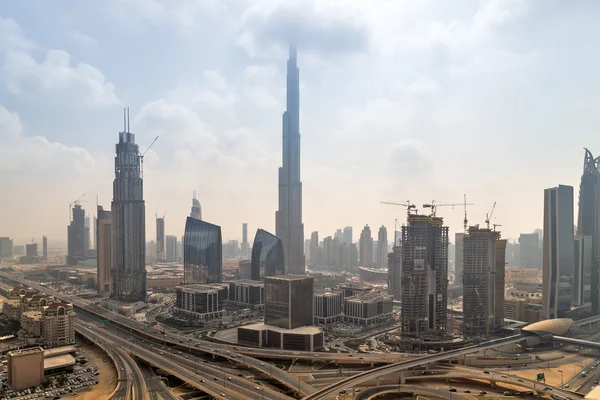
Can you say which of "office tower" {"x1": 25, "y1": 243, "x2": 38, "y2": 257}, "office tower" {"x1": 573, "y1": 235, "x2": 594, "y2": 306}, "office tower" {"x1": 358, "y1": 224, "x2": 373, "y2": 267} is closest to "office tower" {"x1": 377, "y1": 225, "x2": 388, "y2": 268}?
"office tower" {"x1": 358, "y1": 224, "x2": 373, "y2": 267}

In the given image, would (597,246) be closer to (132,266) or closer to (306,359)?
(306,359)

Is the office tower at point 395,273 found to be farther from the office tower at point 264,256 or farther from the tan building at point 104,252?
the tan building at point 104,252

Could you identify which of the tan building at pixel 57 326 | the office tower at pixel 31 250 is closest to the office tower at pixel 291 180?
the office tower at pixel 31 250

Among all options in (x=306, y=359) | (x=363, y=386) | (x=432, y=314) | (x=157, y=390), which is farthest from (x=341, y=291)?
(x=157, y=390)

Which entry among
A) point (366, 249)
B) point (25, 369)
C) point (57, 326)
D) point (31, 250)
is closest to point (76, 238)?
point (31, 250)

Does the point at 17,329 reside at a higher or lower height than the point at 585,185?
lower

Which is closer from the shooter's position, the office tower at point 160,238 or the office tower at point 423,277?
the office tower at point 423,277
